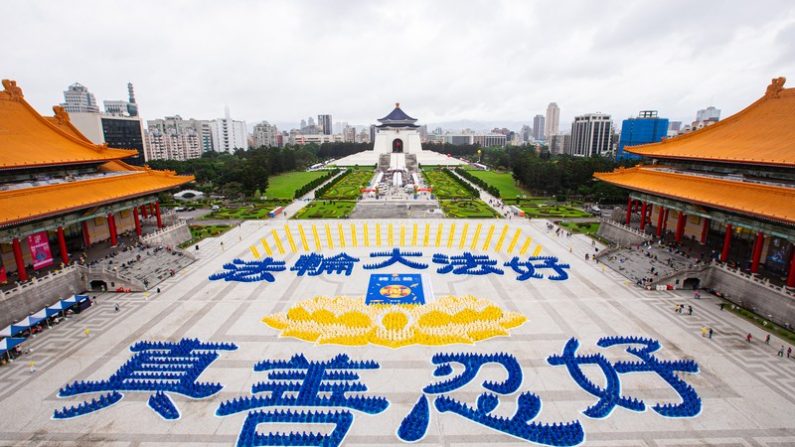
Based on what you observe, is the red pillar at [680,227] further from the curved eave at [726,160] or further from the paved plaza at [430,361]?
the paved plaza at [430,361]

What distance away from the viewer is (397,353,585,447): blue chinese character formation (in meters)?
16.3

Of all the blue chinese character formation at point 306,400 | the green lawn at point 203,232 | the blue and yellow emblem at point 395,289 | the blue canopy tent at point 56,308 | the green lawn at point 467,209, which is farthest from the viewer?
the green lawn at point 467,209

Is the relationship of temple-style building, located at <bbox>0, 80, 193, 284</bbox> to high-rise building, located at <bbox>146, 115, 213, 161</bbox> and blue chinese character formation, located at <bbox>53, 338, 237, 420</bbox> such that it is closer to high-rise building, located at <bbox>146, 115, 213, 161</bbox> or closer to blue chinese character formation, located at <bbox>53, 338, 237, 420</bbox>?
blue chinese character formation, located at <bbox>53, 338, 237, 420</bbox>

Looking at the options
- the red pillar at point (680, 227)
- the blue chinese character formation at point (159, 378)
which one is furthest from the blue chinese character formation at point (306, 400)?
the red pillar at point (680, 227)

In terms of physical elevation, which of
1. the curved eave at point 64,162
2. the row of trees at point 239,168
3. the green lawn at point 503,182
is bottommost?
the green lawn at point 503,182

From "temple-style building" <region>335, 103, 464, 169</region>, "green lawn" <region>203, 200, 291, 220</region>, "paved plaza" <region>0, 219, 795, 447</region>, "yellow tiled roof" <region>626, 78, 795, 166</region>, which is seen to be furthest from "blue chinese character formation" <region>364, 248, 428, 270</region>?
"temple-style building" <region>335, 103, 464, 169</region>

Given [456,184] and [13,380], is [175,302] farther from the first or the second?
[456,184]

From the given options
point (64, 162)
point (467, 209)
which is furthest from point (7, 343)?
point (467, 209)

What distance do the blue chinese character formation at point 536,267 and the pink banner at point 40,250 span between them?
34.7m

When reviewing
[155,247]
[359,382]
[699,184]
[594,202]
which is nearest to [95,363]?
[359,382]

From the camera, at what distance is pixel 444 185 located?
270 ft

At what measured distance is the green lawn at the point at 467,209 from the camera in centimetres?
5556

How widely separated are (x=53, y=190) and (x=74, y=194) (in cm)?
130

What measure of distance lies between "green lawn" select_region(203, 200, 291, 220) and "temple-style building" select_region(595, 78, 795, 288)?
1715 inches
